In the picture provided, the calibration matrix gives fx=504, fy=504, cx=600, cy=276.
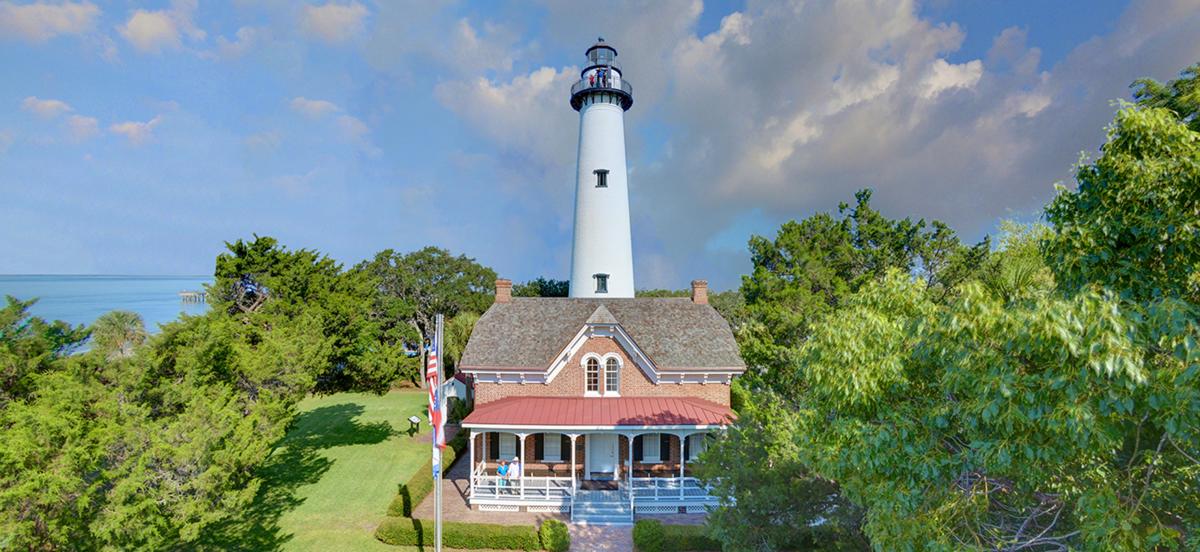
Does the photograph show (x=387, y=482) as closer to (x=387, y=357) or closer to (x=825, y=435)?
(x=387, y=357)

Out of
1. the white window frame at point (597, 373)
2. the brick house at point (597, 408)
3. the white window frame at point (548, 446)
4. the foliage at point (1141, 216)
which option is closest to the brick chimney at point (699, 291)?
the brick house at point (597, 408)

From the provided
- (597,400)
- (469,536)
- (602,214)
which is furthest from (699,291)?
(469,536)

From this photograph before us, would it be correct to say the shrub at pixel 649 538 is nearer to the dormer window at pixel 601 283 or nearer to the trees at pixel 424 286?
the dormer window at pixel 601 283

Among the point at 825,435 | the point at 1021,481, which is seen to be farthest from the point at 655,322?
the point at 1021,481

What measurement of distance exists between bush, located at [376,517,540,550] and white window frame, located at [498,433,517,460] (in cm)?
644

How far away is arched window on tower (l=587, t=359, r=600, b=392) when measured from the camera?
24359 millimetres

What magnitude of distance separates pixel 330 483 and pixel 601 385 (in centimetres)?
1327

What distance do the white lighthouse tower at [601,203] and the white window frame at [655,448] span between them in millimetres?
10625

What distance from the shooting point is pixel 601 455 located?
2373cm

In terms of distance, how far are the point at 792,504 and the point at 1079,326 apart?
32.1ft

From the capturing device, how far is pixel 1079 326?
5215mm

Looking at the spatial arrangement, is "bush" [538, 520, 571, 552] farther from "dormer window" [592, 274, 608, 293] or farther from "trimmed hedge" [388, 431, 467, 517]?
"dormer window" [592, 274, 608, 293]

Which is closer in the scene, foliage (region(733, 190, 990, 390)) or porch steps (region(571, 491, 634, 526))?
porch steps (region(571, 491, 634, 526))

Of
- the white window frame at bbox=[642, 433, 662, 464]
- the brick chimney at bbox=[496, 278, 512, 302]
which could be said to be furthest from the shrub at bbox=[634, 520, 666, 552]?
the brick chimney at bbox=[496, 278, 512, 302]
